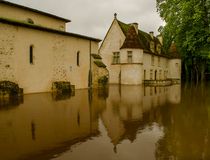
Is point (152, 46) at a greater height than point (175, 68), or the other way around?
point (152, 46)

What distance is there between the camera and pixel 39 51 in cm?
2316

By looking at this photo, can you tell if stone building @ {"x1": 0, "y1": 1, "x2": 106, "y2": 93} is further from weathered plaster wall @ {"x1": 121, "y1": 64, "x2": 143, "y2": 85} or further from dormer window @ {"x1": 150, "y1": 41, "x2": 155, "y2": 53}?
dormer window @ {"x1": 150, "y1": 41, "x2": 155, "y2": 53}

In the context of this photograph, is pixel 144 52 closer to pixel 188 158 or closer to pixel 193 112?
pixel 193 112

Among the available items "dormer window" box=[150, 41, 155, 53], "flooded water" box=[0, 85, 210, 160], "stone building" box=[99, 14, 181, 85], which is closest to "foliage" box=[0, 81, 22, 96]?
"flooded water" box=[0, 85, 210, 160]

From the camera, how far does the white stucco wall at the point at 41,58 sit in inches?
795

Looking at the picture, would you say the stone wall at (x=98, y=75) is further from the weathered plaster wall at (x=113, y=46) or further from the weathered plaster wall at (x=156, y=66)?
the weathered plaster wall at (x=156, y=66)

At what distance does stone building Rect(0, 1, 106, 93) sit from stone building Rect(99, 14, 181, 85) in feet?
23.0

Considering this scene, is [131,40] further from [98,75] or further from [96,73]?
[98,75]

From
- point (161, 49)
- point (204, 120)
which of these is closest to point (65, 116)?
point (204, 120)

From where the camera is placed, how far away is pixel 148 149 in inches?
283

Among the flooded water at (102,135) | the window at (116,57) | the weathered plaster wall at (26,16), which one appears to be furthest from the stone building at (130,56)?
the flooded water at (102,135)

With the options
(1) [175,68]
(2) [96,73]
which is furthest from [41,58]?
(1) [175,68]

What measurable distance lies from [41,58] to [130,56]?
16170 mm

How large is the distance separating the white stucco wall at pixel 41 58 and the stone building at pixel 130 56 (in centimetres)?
853
